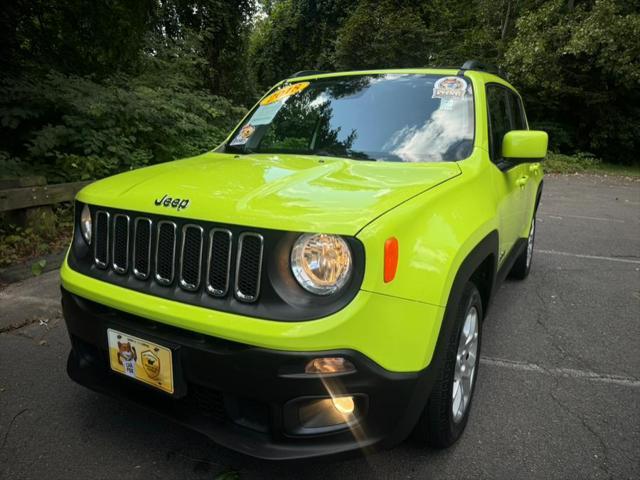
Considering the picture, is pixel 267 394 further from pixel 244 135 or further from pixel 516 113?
pixel 516 113

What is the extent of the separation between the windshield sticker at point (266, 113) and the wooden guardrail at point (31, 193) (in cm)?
283

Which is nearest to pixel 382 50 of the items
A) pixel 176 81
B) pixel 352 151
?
pixel 176 81

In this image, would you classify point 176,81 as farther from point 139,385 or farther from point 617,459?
point 617,459

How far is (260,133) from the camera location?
122 inches

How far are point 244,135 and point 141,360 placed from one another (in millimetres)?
1798

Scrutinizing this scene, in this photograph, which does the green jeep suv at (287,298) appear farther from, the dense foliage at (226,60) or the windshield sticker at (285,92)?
the dense foliage at (226,60)

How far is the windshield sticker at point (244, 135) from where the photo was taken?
313 cm

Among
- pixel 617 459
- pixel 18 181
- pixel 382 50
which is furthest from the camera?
pixel 382 50

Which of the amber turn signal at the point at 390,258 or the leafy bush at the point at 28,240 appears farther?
the leafy bush at the point at 28,240

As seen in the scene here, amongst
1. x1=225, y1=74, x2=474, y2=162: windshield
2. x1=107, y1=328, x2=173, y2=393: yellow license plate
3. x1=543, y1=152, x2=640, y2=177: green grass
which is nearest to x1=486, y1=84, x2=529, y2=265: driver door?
x1=225, y1=74, x2=474, y2=162: windshield

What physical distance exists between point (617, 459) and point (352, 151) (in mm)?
1908

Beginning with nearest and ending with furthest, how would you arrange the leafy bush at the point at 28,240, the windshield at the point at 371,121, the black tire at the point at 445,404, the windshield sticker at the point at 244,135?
the black tire at the point at 445,404 → the windshield at the point at 371,121 → the windshield sticker at the point at 244,135 → the leafy bush at the point at 28,240

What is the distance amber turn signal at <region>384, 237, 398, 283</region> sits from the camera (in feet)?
5.20

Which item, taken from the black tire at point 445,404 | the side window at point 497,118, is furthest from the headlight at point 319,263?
the side window at point 497,118
